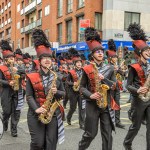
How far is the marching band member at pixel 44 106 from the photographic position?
190 inches

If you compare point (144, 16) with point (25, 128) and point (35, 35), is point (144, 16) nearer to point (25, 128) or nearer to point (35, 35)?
point (25, 128)

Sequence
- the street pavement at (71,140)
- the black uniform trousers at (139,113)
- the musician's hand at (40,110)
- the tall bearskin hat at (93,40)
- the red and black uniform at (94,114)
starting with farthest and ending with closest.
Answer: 1. the street pavement at (71,140)
2. the black uniform trousers at (139,113)
3. the tall bearskin hat at (93,40)
4. the red and black uniform at (94,114)
5. the musician's hand at (40,110)

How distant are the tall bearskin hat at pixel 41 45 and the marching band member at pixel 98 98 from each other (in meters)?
0.74

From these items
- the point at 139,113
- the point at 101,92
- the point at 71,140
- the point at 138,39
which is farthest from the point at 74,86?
the point at 101,92

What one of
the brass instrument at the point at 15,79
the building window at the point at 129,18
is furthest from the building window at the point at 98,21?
the brass instrument at the point at 15,79

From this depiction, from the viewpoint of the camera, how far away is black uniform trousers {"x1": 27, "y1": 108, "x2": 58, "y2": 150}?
4.83 meters

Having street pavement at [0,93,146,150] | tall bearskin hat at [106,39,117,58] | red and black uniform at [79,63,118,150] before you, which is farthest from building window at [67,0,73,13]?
red and black uniform at [79,63,118,150]

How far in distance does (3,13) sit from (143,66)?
62.3 m

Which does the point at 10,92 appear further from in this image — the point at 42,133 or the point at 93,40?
the point at 42,133

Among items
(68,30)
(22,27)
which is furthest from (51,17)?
(22,27)

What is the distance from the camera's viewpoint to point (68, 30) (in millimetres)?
33438

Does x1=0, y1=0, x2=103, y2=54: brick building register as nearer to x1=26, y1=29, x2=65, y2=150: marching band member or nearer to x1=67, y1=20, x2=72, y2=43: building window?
x1=67, y1=20, x2=72, y2=43: building window

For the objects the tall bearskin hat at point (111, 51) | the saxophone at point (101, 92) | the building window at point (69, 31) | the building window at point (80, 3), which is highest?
the building window at point (80, 3)

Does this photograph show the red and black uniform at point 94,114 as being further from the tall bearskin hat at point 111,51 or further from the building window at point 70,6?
the building window at point 70,6
